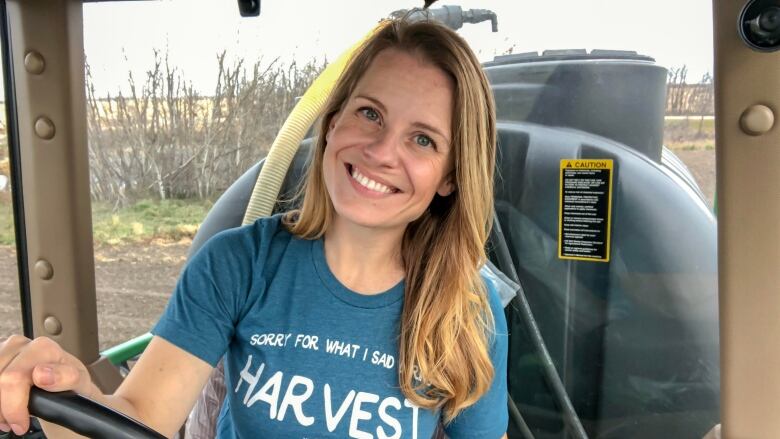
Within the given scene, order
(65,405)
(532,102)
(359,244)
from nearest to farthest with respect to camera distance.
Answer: (65,405) < (359,244) < (532,102)

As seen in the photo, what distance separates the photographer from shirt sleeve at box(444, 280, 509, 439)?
1337 millimetres

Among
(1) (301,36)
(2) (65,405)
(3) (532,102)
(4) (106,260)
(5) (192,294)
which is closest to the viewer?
(2) (65,405)

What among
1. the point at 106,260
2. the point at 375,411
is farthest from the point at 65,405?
the point at 106,260

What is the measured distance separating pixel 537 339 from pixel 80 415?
147 cm

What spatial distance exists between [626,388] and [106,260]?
1.46 metres

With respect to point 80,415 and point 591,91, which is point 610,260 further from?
point 80,415

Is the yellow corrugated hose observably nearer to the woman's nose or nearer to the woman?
the woman

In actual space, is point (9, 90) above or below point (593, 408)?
above

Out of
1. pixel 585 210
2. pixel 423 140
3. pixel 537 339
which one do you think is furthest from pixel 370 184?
pixel 537 339

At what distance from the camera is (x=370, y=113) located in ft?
4.32

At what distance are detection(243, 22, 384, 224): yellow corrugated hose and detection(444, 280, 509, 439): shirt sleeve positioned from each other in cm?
94

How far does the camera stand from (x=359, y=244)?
4.34ft

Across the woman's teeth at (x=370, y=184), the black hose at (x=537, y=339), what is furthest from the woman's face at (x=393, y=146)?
the black hose at (x=537, y=339)

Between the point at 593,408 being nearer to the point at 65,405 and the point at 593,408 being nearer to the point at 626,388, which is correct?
the point at 626,388
